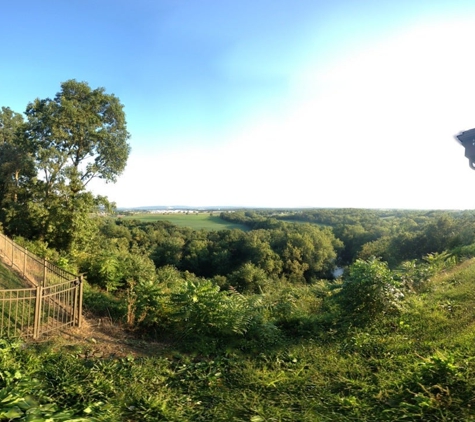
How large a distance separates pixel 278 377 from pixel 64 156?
667 inches

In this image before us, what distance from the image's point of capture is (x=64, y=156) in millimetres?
17016

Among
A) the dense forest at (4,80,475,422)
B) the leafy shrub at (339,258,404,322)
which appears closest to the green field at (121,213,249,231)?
the dense forest at (4,80,475,422)

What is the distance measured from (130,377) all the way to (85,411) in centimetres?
112

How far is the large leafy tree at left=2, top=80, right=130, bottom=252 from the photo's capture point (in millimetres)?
16453

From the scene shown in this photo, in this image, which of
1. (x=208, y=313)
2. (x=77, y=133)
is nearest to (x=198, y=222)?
(x=77, y=133)

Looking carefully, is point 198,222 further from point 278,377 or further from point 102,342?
point 278,377

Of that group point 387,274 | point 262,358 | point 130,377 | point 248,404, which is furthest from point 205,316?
point 387,274

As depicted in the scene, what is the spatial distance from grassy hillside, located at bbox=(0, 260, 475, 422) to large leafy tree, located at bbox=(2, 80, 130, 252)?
41.6 ft

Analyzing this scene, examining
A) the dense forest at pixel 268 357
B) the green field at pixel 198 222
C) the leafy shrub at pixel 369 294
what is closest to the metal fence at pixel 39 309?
the dense forest at pixel 268 357

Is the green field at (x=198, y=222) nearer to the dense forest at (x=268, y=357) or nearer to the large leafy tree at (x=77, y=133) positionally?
the large leafy tree at (x=77, y=133)

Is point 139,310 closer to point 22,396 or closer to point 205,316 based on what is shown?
point 205,316

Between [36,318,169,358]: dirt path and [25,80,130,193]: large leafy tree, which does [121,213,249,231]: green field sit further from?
[36,318,169,358]: dirt path

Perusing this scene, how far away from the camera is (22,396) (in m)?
3.50

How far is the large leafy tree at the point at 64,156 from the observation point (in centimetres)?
1645
